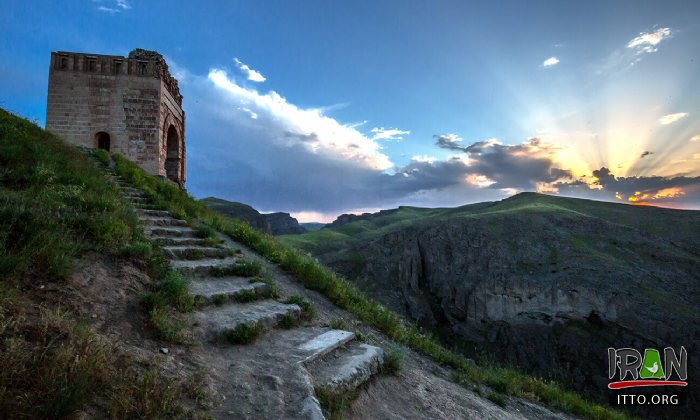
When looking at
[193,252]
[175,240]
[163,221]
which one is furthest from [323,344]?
[163,221]

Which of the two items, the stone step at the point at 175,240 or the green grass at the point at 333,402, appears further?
the stone step at the point at 175,240

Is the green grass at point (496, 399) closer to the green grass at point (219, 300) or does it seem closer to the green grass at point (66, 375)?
the green grass at point (219, 300)

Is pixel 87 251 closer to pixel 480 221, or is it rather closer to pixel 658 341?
pixel 658 341

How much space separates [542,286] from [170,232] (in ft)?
179

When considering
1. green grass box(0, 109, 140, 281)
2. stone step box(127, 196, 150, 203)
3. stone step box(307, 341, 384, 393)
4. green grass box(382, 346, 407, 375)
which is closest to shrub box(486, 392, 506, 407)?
green grass box(382, 346, 407, 375)

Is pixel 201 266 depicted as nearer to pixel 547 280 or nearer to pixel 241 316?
pixel 241 316

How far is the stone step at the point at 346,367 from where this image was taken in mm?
4211

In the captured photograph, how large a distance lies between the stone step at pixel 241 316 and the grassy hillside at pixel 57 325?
134 centimetres

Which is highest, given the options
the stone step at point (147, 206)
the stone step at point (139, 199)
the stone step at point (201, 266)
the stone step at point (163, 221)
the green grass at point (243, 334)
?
the stone step at point (139, 199)

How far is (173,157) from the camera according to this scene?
25031mm

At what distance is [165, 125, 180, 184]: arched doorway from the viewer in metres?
24.7

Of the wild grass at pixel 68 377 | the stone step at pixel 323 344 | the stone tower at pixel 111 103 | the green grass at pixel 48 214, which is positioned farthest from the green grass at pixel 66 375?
the stone tower at pixel 111 103

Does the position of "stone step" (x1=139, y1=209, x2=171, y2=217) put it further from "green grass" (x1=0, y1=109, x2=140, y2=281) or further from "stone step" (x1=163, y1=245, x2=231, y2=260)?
"stone step" (x1=163, y1=245, x2=231, y2=260)

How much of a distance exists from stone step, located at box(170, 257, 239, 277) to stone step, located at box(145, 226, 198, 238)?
1642mm
